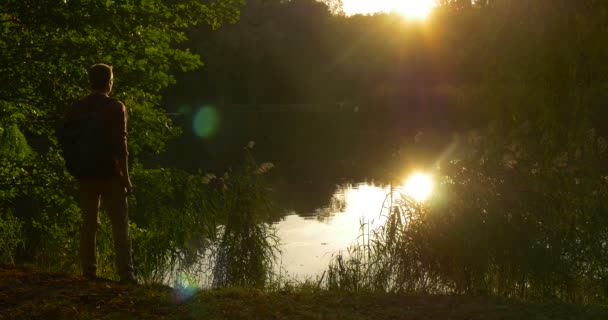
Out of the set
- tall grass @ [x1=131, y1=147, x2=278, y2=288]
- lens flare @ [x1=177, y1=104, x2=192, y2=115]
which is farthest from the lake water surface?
lens flare @ [x1=177, y1=104, x2=192, y2=115]

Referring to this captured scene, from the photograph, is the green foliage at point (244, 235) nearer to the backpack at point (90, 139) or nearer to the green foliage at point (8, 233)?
the green foliage at point (8, 233)

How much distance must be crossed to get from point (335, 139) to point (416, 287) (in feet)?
99.2

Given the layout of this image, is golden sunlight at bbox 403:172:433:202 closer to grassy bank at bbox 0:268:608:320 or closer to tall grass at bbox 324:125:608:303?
tall grass at bbox 324:125:608:303

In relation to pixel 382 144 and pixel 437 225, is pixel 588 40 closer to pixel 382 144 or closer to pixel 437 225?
pixel 437 225

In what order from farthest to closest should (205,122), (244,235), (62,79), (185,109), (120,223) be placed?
(185,109), (205,122), (244,235), (62,79), (120,223)

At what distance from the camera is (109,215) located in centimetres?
585

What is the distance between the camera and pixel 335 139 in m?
37.4

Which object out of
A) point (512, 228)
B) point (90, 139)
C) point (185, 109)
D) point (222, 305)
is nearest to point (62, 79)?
point (90, 139)

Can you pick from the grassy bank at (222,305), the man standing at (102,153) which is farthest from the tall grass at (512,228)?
the man standing at (102,153)

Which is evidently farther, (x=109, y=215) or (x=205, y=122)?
(x=205, y=122)

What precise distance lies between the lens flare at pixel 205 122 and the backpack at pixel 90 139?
118ft

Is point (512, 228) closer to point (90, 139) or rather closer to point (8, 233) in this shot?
point (90, 139)

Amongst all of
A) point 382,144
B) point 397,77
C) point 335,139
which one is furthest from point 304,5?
point 382,144

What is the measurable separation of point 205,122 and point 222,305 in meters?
47.4
